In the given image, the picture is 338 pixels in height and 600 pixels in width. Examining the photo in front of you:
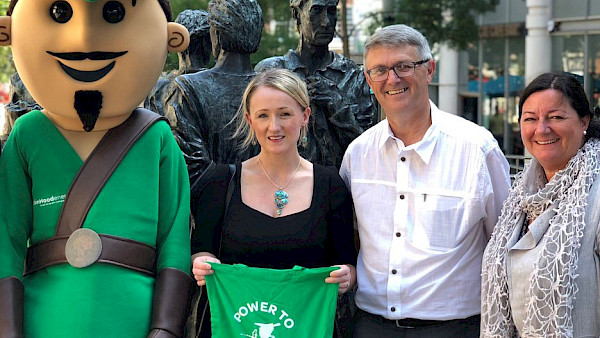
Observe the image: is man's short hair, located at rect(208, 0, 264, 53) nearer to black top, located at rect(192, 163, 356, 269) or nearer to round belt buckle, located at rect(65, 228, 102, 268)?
black top, located at rect(192, 163, 356, 269)

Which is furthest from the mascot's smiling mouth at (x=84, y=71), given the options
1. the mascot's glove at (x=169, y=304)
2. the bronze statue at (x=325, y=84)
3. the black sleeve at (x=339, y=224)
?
the bronze statue at (x=325, y=84)

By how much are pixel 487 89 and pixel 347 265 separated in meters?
14.8

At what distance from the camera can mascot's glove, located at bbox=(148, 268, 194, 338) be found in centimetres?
312

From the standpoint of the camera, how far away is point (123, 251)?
3117 millimetres

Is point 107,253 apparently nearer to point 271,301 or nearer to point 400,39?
point 271,301

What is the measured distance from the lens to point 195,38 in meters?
5.88

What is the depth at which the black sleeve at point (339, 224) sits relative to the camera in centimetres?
325

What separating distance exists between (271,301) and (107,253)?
0.65 m

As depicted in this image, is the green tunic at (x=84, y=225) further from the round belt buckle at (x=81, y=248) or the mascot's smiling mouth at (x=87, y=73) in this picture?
the mascot's smiling mouth at (x=87, y=73)

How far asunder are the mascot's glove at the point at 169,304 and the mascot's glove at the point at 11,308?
49 centimetres

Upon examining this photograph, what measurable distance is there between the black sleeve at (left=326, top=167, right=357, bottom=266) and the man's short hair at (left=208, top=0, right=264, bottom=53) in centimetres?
122

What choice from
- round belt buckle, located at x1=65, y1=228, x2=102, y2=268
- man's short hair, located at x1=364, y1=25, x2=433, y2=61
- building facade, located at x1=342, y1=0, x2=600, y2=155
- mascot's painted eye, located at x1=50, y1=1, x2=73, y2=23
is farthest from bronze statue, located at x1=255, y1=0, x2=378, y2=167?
building facade, located at x1=342, y1=0, x2=600, y2=155

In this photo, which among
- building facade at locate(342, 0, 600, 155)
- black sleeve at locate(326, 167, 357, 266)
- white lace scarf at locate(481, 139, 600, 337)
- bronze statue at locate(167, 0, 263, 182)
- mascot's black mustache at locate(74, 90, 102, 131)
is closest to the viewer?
white lace scarf at locate(481, 139, 600, 337)

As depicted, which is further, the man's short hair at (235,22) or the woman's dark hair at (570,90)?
the man's short hair at (235,22)
